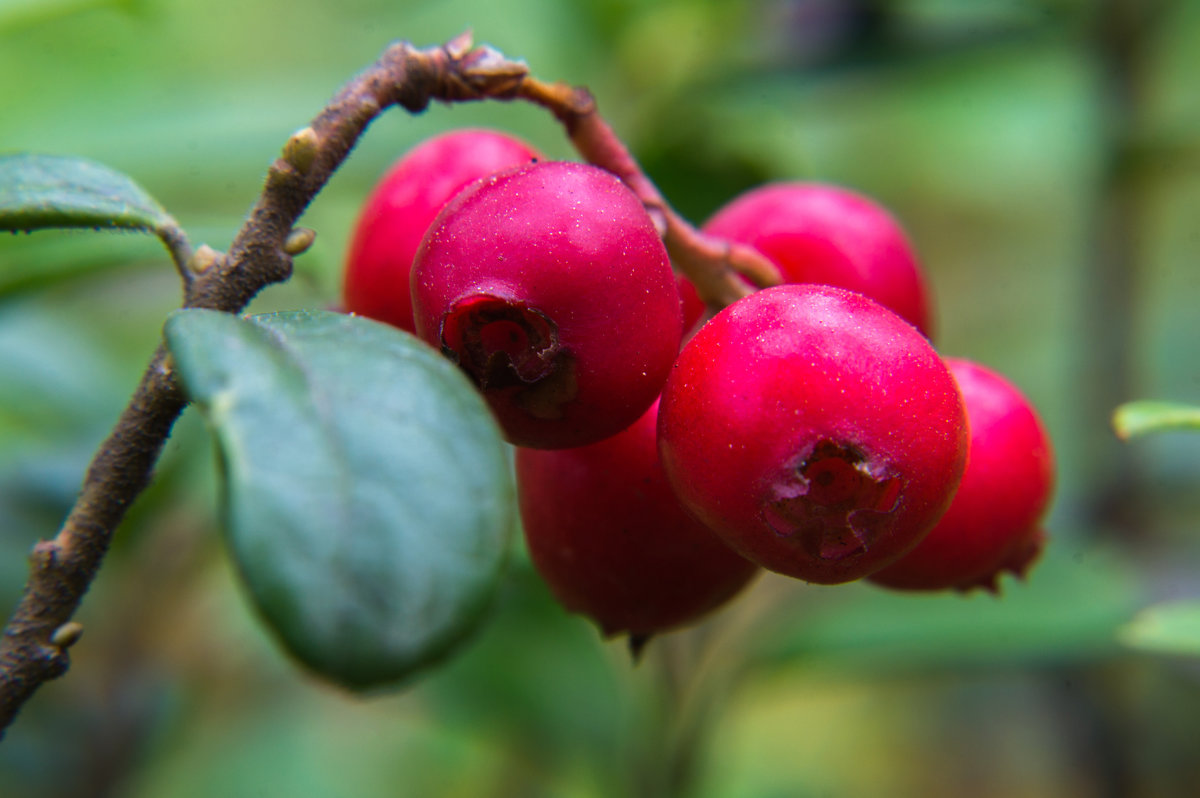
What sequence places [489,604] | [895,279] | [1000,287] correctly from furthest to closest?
[1000,287], [895,279], [489,604]

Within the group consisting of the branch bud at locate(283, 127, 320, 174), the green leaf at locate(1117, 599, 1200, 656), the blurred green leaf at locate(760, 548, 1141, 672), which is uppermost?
the branch bud at locate(283, 127, 320, 174)

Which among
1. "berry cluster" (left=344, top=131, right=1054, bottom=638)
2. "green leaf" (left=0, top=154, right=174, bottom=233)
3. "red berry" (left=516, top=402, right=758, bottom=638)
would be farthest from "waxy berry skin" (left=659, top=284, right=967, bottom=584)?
"green leaf" (left=0, top=154, right=174, bottom=233)

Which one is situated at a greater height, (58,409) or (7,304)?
(7,304)

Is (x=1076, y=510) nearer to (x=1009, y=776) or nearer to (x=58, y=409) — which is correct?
(x=1009, y=776)

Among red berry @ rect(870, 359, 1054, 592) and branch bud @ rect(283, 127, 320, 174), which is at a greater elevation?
branch bud @ rect(283, 127, 320, 174)

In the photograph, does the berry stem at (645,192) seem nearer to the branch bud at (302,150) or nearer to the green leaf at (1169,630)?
the branch bud at (302,150)

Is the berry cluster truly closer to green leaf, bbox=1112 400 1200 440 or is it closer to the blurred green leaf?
green leaf, bbox=1112 400 1200 440

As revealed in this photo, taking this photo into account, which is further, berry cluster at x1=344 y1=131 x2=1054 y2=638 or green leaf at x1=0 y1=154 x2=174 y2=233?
green leaf at x1=0 y1=154 x2=174 y2=233

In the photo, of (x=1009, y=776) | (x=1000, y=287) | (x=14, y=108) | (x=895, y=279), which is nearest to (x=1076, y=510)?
(x=1009, y=776)
